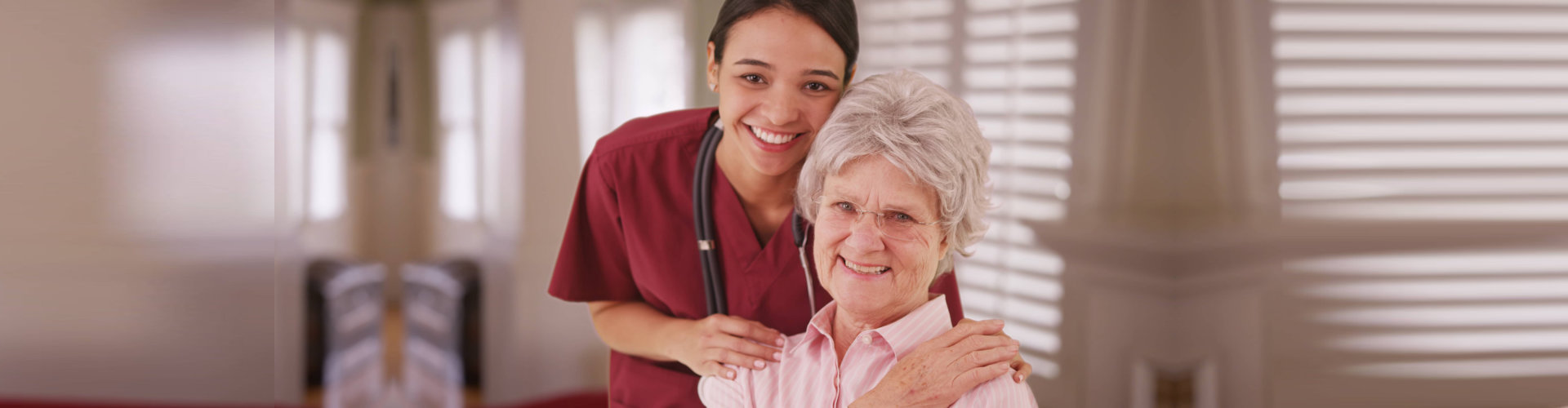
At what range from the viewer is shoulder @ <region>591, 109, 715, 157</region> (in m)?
1.30

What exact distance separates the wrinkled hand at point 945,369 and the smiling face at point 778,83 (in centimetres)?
30

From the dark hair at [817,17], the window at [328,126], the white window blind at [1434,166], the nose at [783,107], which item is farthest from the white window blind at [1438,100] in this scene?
the window at [328,126]

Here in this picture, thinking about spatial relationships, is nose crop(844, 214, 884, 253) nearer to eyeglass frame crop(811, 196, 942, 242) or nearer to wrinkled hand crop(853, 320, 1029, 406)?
eyeglass frame crop(811, 196, 942, 242)

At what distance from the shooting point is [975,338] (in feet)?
3.08

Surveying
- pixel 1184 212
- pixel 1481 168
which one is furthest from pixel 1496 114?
pixel 1184 212

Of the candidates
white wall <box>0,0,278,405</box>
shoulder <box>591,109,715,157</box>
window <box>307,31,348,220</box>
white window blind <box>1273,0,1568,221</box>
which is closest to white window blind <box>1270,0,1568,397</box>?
white window blind <box>1273,0,1568,221</box>

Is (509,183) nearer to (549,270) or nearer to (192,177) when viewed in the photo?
(549,270)

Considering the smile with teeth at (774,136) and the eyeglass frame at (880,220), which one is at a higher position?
the smile with teeth at (774,136)

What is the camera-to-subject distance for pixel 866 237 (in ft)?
3.03

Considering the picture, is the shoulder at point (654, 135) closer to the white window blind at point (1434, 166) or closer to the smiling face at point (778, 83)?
the smiling face at point (778, 83)

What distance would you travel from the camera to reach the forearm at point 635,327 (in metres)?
1.25

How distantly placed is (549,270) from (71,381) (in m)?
1.43

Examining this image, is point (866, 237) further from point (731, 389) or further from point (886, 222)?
point (731, 389)

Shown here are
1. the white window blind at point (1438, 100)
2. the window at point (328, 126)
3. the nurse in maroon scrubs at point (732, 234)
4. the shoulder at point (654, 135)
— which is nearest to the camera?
the nurse in maroon scrubs at point (732, 234)
